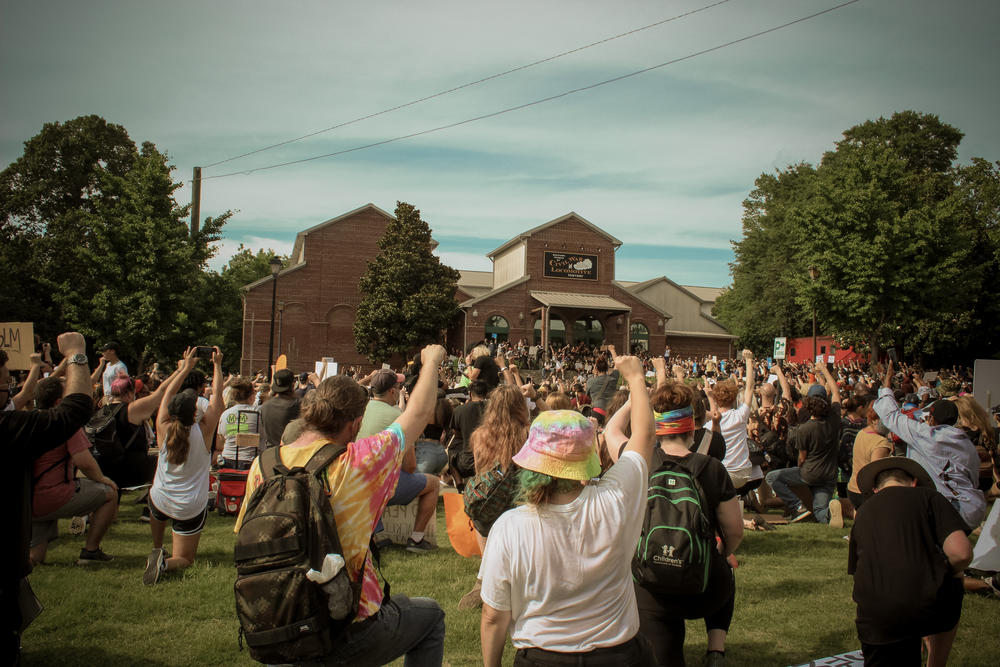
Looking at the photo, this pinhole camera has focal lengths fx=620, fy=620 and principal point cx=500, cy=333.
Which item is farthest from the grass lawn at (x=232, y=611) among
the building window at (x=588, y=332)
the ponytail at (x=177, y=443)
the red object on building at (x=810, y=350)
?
the red object on building at (x=810, y=350)

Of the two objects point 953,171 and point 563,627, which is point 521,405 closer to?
point 563,627

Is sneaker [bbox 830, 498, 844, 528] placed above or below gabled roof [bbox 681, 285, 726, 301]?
below

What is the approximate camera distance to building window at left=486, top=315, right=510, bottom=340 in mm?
43906

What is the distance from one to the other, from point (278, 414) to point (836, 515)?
771 centimetres

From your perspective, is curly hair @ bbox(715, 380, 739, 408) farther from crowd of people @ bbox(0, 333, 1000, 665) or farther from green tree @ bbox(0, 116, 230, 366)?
green tree @ bbox(0, 116, 230, 366)

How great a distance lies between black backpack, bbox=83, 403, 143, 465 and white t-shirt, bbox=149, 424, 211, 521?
1.82 meters

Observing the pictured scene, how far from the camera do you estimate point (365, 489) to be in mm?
2639

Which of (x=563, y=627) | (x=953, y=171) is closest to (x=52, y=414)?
(x=563, y=627)

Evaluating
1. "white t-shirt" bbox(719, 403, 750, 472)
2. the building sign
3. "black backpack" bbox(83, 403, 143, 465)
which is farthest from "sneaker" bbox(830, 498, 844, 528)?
the building sign

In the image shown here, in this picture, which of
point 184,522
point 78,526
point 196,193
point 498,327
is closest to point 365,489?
point 184,522

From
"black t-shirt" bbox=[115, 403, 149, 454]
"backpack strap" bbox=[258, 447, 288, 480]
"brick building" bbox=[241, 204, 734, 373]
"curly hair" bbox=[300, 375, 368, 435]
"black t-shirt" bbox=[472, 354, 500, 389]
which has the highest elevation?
"brick building" bbox=[241, 204, 734, 373]

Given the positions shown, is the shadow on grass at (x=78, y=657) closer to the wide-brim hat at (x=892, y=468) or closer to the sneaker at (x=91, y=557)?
the sneaker at (x=91, y=557)

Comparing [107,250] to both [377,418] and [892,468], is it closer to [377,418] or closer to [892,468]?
[377,418]

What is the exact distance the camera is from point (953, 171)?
4312 cm
